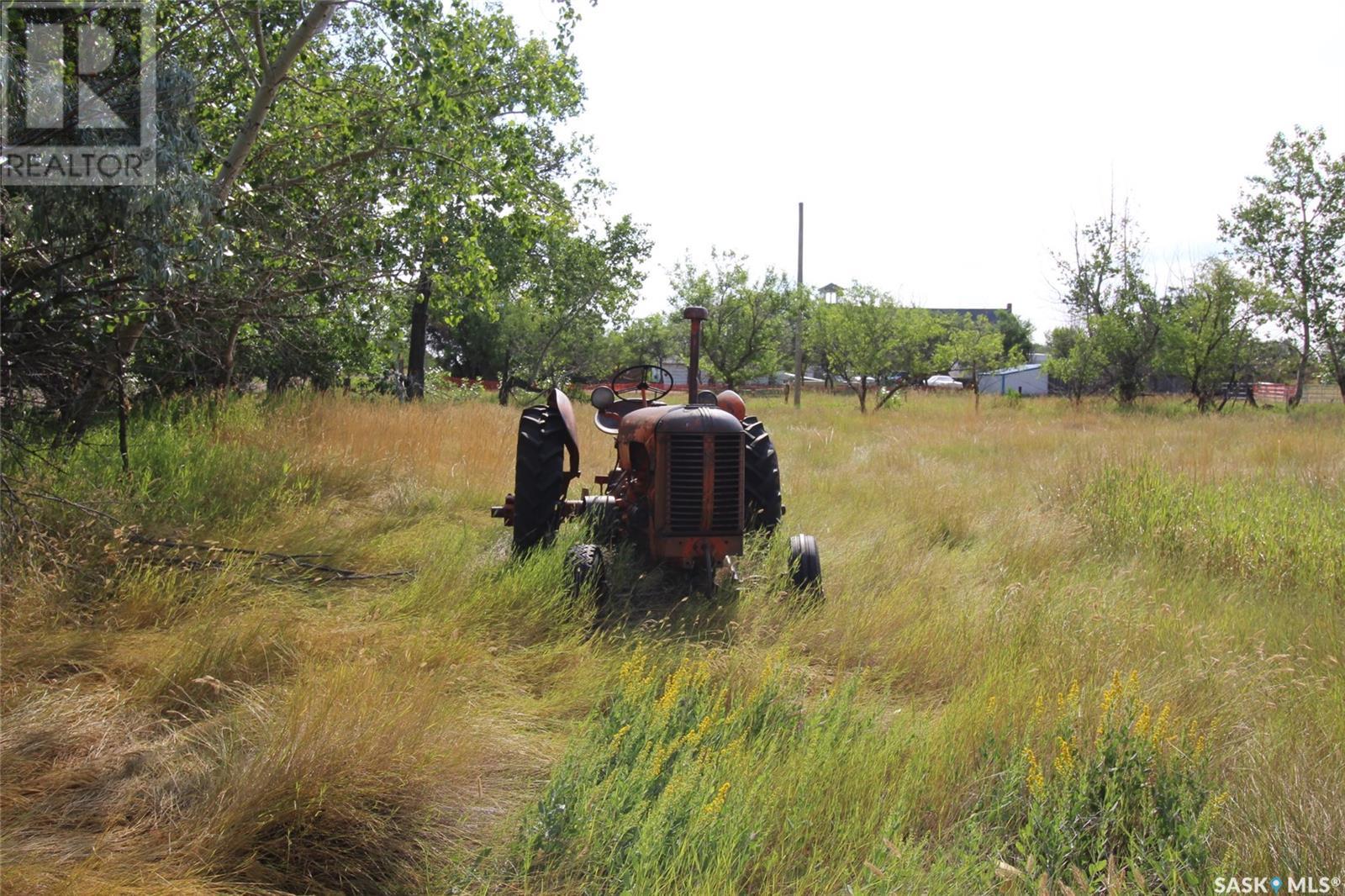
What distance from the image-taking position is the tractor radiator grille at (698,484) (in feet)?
13.3

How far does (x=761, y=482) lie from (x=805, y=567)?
75 cm

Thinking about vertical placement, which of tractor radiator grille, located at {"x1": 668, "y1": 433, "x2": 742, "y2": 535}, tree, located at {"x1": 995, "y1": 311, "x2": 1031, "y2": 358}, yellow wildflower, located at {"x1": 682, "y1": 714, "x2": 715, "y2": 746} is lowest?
yellow wildflower, located at {"x1": 682, "y1": 714, "x2": 715, "y2": 746}

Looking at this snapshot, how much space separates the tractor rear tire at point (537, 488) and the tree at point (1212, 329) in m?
21.7

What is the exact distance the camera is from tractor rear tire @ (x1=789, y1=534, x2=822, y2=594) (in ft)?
13.9

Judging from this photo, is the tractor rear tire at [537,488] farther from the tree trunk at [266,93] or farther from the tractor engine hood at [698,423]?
the tree trunk at [266,93]

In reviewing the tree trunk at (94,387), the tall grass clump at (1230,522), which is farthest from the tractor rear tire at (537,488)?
the tall grass clump at (1230,522)

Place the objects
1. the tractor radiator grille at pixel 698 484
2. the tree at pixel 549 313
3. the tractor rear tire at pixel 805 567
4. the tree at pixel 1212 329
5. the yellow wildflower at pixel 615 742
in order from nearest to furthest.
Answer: the yellow wildflower at pixel 615 742 → the tractor radiator grille at pixel 698 484 → the tractor rear tire at pixel 805 567 → the tree at pixel 549 313 → the tree at pixel 1212 329

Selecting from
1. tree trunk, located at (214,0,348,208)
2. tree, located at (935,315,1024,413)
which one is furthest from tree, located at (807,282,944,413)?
tree trunk, located at (214,0,348,208)

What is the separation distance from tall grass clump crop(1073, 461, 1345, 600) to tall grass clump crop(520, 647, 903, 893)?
11.6 ft

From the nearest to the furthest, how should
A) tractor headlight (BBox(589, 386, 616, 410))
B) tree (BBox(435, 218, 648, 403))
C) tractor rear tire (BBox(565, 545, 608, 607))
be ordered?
1. tractor rear tire (BBox(565, 545, 608, 607))
2. tractor headlight (BBox(589, 386, 616, 410))
3. tree (BBox(435, 218, 648, 403))

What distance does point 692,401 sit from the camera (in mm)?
4871

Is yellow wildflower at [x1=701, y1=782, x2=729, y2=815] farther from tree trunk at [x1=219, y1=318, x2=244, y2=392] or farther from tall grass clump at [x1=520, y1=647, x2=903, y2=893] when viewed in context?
tree trunk at [x1=219, y1=318, x2=244, y2=392]

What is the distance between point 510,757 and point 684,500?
5.93 ft

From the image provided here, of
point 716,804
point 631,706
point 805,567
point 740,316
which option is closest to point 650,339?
point 740,316
